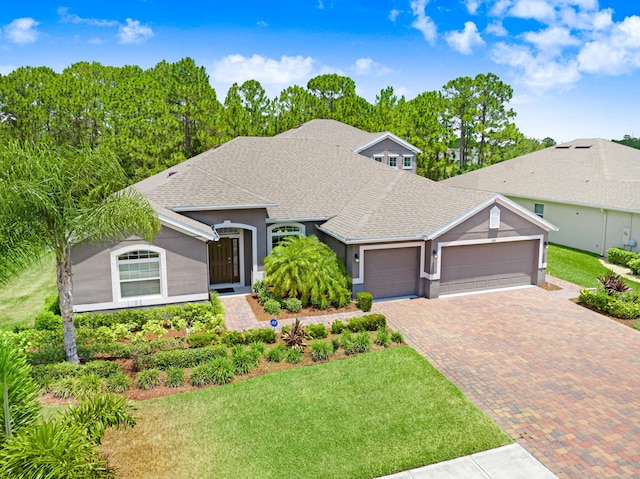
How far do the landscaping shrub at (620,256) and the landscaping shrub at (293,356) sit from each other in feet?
57.4

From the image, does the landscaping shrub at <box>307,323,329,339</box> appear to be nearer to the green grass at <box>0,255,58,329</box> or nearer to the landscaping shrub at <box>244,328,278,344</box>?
the landscaping shrub at <box>244,328,278,344</box>

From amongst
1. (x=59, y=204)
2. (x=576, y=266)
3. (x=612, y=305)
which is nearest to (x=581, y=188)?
(x=576, y=266)

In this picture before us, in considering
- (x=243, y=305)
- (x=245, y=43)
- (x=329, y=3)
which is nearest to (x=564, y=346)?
(x=243, y=305)

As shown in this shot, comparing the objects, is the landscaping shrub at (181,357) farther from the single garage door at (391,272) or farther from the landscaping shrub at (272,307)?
the single garage door at (391,272)

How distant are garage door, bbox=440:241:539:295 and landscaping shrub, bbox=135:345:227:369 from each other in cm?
943

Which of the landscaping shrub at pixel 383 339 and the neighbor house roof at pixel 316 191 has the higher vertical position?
the neighbor house roof at pixel 316 191

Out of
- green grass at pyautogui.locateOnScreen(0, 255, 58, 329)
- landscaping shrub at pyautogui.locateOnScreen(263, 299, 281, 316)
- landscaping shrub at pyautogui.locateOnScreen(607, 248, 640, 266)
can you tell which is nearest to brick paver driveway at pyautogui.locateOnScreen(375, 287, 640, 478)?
landscaping shrub at pyautogui.locateOnScreen(263, 299, 281, 316)

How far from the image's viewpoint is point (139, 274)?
15.2 metres

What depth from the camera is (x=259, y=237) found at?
57.7 feet

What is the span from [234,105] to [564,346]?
29305 millimetres

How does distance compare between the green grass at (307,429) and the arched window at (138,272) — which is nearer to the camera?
the green grass at (307,429)

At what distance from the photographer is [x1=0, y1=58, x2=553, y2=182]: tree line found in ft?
110

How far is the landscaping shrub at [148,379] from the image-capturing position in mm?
10438

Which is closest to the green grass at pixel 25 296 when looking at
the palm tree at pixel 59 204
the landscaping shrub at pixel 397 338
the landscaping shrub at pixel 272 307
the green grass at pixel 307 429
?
the palm tree at pixel 59 204
